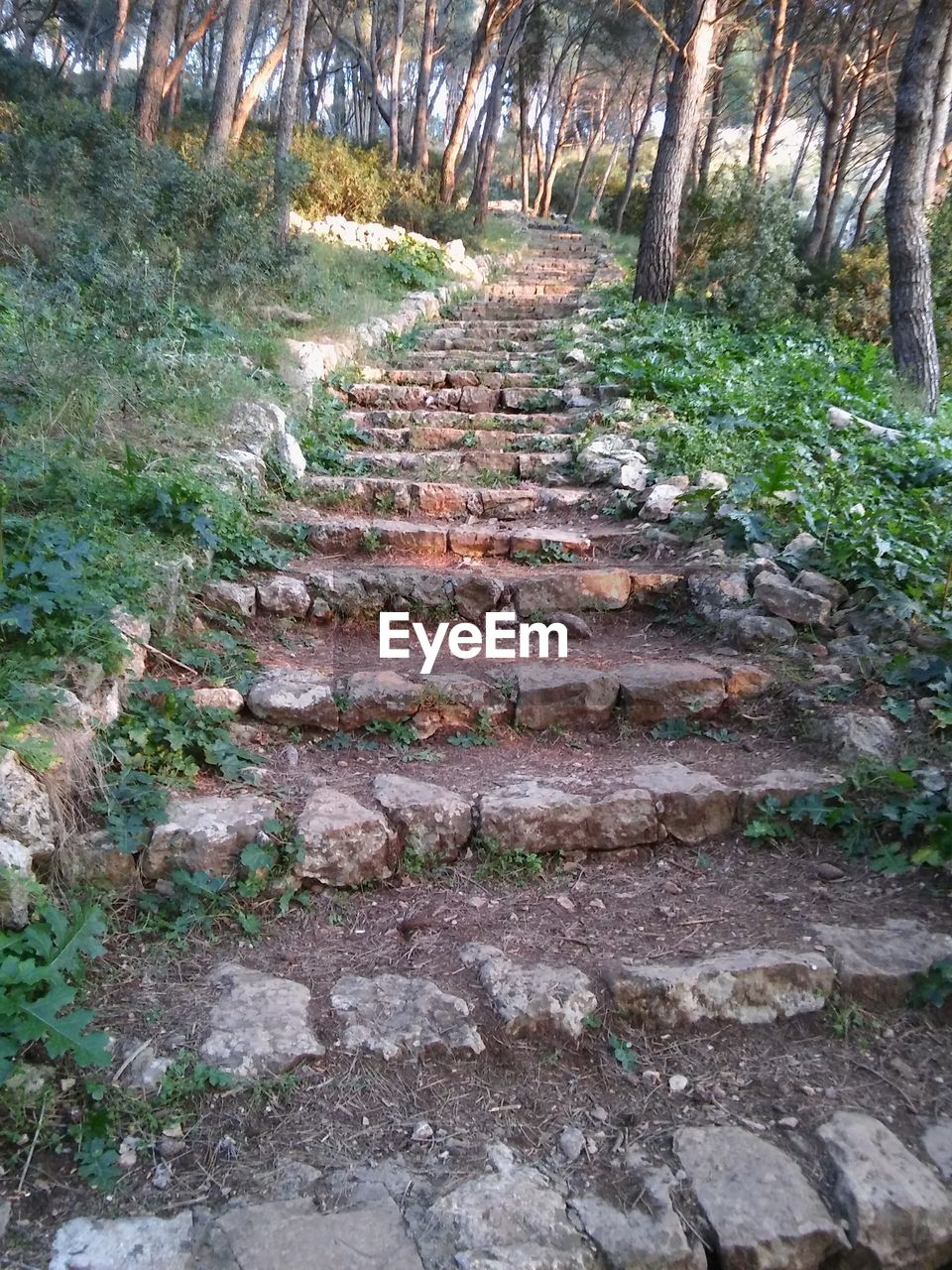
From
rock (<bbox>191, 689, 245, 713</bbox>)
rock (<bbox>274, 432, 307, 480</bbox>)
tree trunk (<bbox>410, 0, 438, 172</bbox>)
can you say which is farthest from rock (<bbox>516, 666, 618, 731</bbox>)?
tree trunk (<bbox>410, 0, 438, 172</bbox>)

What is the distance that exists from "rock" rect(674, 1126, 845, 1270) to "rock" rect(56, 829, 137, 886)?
1.53m

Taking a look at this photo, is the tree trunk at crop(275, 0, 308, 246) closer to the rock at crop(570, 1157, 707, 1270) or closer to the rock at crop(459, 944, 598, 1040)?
the rock at crop(459, 944, 598, 1040)

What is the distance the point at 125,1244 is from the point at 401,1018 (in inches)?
28.6

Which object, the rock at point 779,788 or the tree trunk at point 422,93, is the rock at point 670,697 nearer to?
the rock at point 779,788

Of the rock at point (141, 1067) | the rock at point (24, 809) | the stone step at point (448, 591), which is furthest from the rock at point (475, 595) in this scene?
the rock at point (141, 1067)

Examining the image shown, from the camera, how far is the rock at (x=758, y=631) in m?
3.74

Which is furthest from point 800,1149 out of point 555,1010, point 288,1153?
point 288,1153

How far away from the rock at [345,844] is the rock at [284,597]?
1500 mm

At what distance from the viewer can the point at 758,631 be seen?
12.4ft

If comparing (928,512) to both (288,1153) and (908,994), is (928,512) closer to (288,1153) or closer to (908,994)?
(908,994)

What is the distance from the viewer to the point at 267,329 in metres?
6.93

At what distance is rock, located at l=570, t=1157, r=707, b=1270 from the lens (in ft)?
5.22

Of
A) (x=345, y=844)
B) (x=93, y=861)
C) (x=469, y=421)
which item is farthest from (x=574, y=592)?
(x=469, y=421)

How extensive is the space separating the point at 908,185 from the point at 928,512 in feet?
13.8
